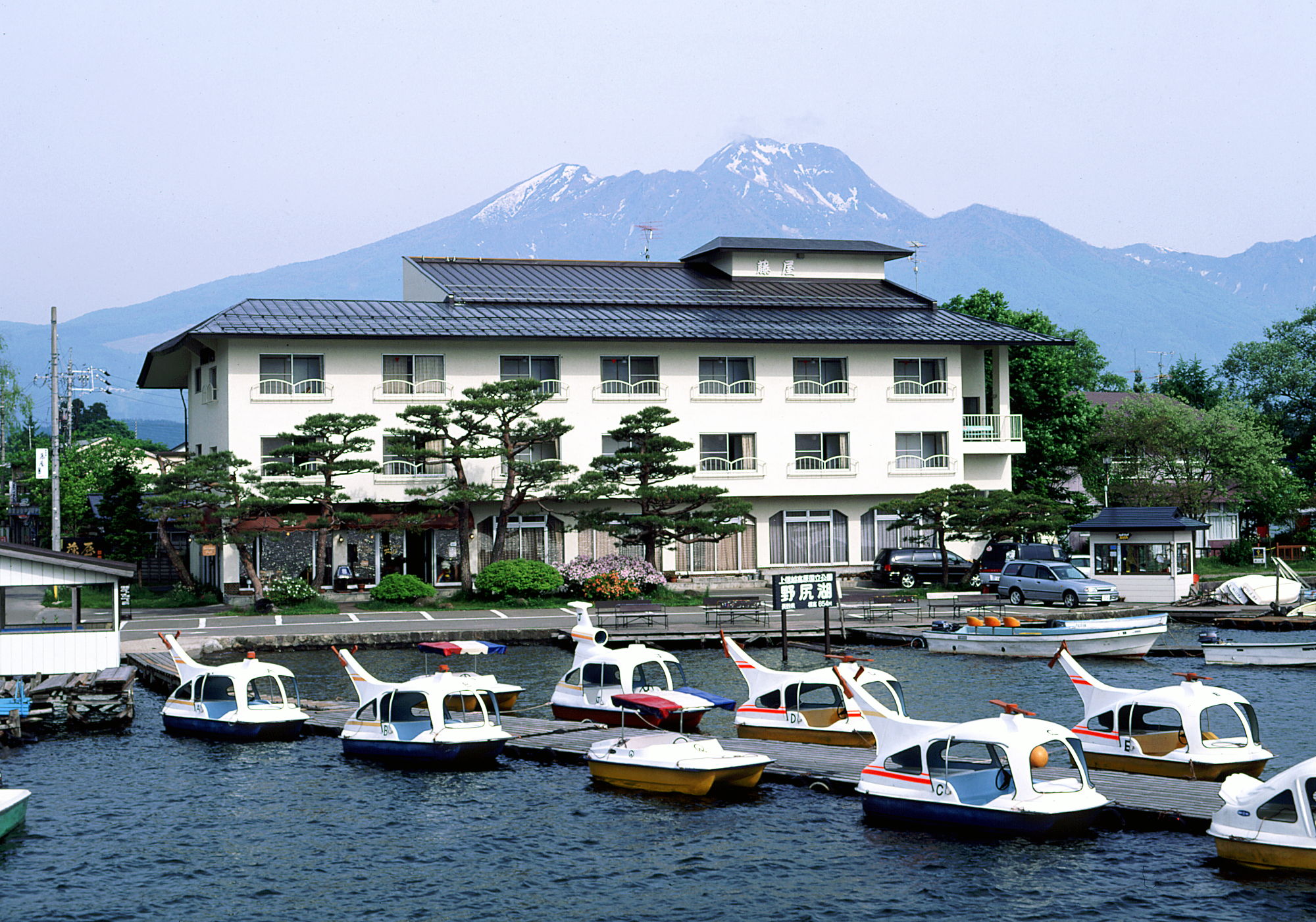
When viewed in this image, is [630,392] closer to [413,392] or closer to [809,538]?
[413,392]

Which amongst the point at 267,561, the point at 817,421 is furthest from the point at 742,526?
the point at 267,561

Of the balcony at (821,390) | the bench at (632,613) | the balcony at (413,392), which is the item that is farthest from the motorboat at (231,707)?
the balcony at (821,390)

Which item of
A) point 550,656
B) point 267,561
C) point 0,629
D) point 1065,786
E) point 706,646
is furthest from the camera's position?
point 267,561

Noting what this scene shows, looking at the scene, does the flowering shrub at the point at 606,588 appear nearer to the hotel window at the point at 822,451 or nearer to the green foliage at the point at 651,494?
the green foliage at the point at 651,494

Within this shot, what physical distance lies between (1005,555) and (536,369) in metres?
23.9

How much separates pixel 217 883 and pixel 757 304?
50889 millimetres

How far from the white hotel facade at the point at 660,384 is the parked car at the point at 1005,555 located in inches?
207

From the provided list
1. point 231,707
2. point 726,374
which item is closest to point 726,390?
point 726,374

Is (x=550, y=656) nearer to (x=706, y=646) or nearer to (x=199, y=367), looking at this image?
(x=706, y=646)

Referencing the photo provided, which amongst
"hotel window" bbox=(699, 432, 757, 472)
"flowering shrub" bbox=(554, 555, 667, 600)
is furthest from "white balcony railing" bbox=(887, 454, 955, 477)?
"flowering shrub" bbox=(554, 555, 667, 600)

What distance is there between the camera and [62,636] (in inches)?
1304

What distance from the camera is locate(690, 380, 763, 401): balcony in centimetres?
6259

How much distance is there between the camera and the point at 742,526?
5541 centimetres

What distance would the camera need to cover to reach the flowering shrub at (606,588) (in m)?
53.3
